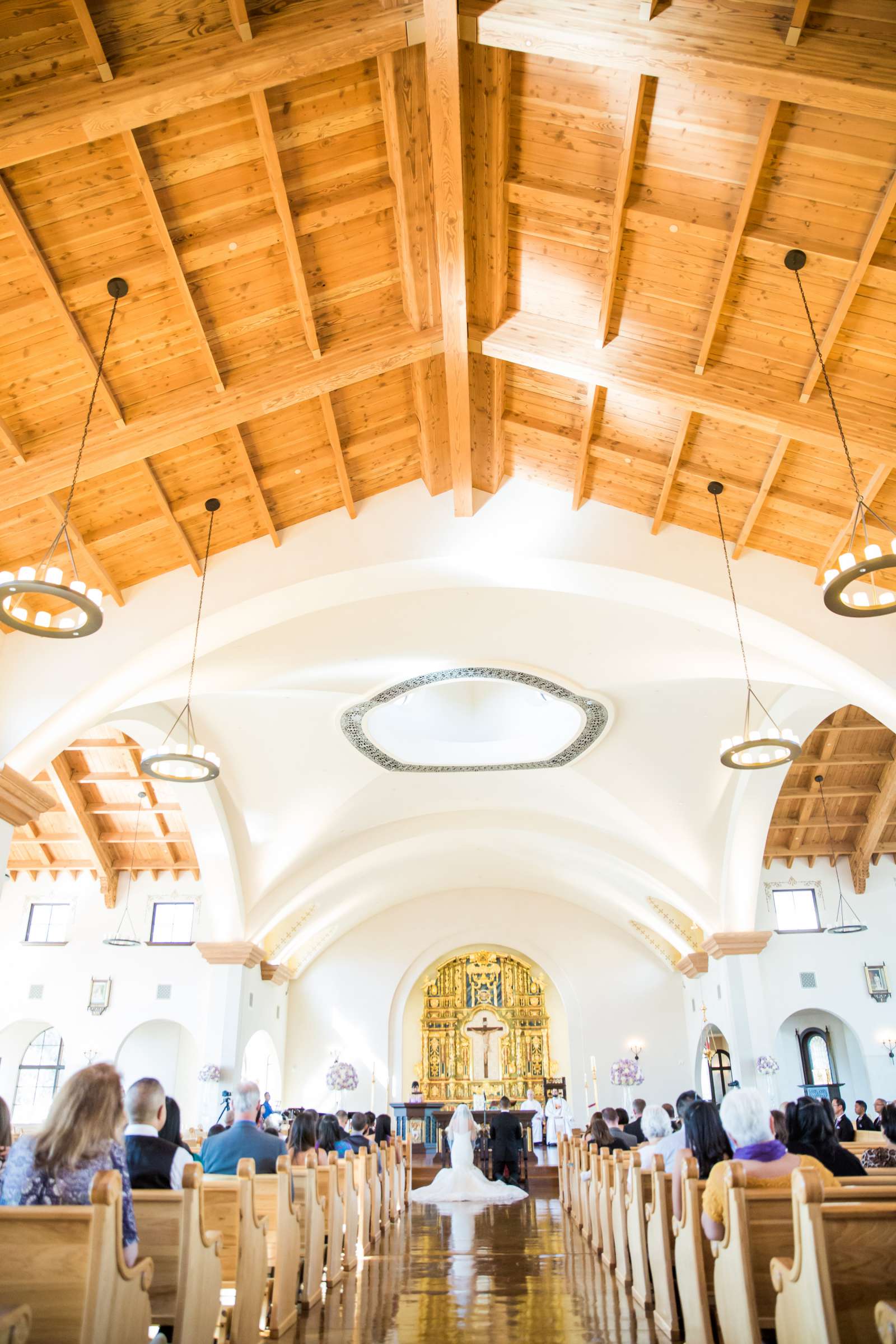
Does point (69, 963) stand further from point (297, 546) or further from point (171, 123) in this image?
point (171, 123)

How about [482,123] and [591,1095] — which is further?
[591,1095]

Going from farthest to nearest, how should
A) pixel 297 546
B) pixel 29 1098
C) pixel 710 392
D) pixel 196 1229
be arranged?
pixel 29 1098 < pixel 297 546 < pixel 710 392 < pixel 196 1229

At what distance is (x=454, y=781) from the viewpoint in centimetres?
1541

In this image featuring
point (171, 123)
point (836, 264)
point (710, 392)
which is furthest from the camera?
point (710, 392)

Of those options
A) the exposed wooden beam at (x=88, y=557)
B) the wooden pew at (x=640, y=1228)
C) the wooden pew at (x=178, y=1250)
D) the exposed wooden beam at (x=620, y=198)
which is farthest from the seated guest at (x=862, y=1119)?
the exposed wooden beam at (x=88, y=557)

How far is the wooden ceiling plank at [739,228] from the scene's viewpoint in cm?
571

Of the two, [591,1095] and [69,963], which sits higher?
[69,963]

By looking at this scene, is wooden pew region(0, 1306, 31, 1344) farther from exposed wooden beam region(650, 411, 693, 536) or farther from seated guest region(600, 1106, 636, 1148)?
seated guest region(600, 1106, 636, 1148)

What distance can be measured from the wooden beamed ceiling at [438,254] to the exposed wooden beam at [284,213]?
0.03 meters

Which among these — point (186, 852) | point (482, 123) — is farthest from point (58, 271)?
point (186, 852)

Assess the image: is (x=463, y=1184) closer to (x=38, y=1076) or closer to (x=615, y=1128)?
(x=615, y=1128)

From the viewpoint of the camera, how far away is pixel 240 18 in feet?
17.2

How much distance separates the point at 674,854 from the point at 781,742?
7083 millimetres

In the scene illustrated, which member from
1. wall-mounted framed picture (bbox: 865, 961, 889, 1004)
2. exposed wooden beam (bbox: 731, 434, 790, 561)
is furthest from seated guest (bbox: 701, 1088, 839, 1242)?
wall-mounted framed picture (bbox: 865, 961, 889, 1004)
